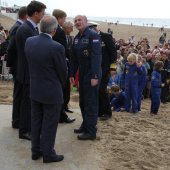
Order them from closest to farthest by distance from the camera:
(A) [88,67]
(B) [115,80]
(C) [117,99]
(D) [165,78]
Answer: (A) [88,67]
(C) [117,99]
(B) [115,80]
(D) [165,78]

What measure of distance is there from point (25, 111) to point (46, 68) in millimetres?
1281

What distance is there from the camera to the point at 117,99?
941cm

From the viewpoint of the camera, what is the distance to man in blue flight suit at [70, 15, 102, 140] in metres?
5.52

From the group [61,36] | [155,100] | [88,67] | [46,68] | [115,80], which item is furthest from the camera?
[115,80]

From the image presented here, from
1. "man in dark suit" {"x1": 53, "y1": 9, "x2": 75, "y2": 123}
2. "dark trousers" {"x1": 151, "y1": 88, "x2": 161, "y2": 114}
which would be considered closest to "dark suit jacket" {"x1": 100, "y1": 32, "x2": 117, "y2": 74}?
"man in dark suit" {"x1": 53, "y1": 9, "x2": 75, "y2": 123}

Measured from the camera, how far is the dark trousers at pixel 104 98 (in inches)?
265

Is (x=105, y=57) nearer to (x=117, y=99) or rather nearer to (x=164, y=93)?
(x=117, y=99)

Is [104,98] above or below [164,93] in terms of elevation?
above

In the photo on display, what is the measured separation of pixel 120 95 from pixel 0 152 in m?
4.71

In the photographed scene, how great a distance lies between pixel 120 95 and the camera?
9.44 m

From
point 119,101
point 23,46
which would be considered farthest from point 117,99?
point 23,46

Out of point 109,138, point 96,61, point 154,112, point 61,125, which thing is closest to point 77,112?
point 61,125

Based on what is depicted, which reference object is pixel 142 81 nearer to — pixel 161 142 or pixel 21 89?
pixel 161 142

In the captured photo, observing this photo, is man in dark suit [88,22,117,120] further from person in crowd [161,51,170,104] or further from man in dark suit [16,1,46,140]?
person in crowd [161,51,170,104]
